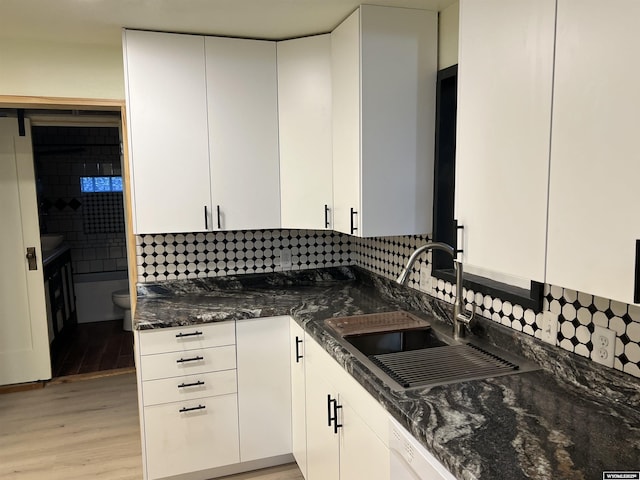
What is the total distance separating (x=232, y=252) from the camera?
3008 millimetres

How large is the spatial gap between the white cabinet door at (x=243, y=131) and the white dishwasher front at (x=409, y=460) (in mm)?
1564

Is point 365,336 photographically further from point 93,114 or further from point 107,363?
point 107,363

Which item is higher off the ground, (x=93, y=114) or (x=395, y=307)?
(x=93, y=114)

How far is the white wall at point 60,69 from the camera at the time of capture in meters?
2.58

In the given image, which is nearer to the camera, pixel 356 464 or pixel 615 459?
pixel 615 459

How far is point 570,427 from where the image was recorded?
1.24 metres

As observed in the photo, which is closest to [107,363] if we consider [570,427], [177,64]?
[177,64]

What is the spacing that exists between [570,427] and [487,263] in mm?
481

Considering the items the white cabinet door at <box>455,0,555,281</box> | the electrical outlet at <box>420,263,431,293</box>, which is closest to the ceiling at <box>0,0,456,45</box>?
the white cabinet door at <box>455,0,555,281</box>

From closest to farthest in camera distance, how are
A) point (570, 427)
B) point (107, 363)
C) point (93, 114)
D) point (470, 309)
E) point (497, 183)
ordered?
point (570, 427) < point (497, 183) < point (470, 309) < point (93, 114) < point (107, 363)

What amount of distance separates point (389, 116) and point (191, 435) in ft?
6.01

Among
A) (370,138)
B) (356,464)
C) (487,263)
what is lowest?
(356,464)

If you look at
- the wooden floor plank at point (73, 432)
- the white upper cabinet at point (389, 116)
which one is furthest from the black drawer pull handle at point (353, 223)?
the wooden floor plank at point (73, 432)

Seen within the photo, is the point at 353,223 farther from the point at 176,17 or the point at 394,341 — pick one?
the point at 176,17
